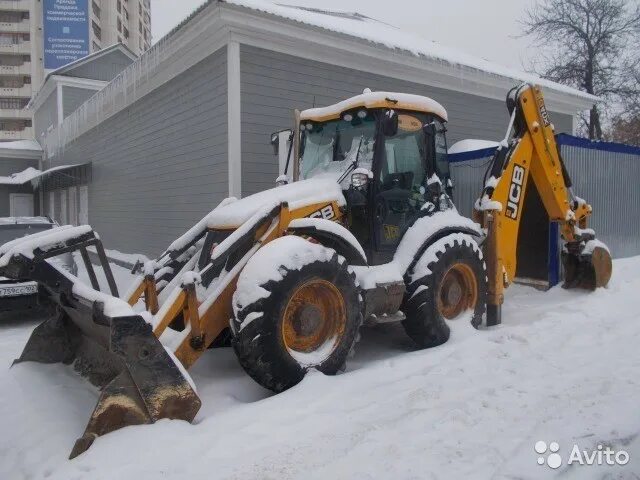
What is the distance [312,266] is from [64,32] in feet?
126

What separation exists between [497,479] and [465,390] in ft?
4.05

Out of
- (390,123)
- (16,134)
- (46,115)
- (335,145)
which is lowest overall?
(335,145)

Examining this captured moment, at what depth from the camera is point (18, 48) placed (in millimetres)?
52500

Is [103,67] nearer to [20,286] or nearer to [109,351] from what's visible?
[20,286]

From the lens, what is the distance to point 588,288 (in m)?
7.30

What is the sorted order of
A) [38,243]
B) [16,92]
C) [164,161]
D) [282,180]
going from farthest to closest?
[16,92]
[164,161]
[282,180]
[38,243]

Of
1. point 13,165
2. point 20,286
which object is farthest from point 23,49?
point 20,286

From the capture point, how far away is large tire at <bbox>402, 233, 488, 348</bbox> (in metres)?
5.04

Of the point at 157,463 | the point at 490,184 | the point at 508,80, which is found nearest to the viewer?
the point at 157,463

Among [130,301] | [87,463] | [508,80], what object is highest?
[508,80]

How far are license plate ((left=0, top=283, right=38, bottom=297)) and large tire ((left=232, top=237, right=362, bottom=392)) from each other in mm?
4582

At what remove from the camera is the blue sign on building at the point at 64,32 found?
115 feet

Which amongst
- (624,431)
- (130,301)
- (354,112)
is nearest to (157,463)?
(130,301)

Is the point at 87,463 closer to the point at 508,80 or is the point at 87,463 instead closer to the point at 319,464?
the point at 319,464
